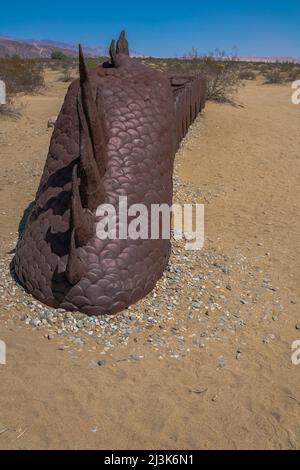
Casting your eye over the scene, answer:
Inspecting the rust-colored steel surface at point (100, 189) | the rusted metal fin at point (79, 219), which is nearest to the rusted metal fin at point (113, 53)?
the rust-colored steel surface at point (100, 189)

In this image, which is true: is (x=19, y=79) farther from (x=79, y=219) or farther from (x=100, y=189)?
(x=79, y=219)

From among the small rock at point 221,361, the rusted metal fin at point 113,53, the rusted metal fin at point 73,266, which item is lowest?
the small rock at point 221,361

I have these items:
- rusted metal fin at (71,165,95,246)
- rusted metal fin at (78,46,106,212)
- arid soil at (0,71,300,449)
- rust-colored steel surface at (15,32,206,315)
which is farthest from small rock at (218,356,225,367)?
rusted metal fin at (78,46,106,212)

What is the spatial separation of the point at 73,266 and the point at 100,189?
585 millimetres

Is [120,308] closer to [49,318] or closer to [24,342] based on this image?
[49,318]

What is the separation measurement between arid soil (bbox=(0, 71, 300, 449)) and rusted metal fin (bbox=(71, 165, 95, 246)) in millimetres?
562

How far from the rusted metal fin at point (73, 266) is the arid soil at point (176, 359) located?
0.30 metres

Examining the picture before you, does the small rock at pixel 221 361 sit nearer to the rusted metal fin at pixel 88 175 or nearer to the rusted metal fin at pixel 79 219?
the rusted metal fin at pixel 79 219

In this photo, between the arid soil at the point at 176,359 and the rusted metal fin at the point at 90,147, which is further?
the rusted metal fin at the point at 90,147

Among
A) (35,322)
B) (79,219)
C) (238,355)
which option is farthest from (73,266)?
(238,355)

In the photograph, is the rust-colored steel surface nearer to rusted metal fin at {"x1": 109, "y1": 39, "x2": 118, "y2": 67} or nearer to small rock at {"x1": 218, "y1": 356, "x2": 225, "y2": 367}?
rusted metal fin at {"x1": 109, "y1": 39, "x2": 118, "y2": 67}

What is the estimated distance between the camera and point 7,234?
4352 millimetres

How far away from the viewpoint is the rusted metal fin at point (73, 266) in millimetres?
2675

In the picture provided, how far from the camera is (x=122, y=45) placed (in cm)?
411
